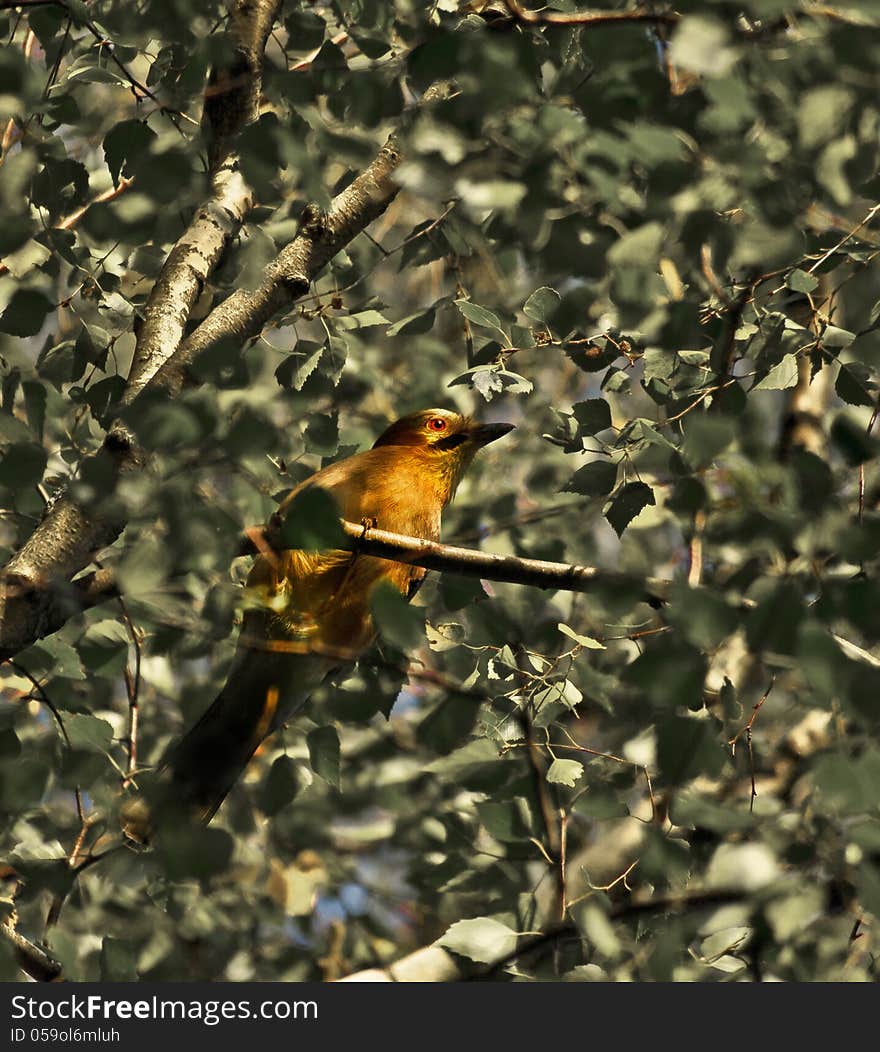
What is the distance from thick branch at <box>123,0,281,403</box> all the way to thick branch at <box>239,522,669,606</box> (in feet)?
1.88

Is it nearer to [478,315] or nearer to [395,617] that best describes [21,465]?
[395,617]

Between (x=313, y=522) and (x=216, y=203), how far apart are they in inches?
59.8

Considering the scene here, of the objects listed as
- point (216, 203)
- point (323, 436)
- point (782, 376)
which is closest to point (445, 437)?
point (323, 436)

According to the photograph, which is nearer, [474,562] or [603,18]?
[603,18]

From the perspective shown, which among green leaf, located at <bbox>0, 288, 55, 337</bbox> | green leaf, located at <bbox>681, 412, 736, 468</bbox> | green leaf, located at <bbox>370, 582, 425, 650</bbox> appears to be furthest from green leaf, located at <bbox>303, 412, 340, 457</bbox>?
green leaf, located at <bbox>681, 412, 736, 468</bbox>

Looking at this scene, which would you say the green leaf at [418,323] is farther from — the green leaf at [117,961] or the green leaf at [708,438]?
the green leaf at [117,961]

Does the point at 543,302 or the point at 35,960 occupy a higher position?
the point at 543,302

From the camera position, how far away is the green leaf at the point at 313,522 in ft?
6.28

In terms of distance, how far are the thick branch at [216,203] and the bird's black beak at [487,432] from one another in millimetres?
1590

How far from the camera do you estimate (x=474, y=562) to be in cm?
278

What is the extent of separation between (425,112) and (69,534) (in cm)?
114

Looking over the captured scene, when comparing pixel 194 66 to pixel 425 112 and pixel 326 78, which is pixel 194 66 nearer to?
pixel 326 78

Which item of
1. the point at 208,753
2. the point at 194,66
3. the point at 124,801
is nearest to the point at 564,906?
the point at 124,801

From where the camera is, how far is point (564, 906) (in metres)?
2.63
